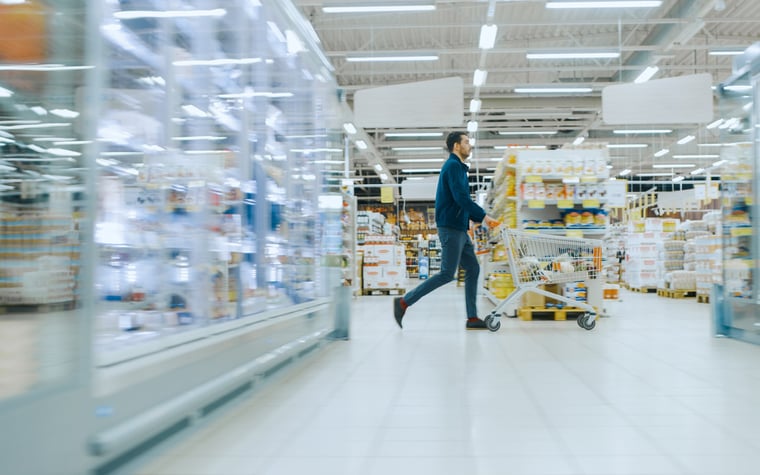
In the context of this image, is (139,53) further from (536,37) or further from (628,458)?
(536,37)

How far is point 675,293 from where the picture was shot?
13.0 metres

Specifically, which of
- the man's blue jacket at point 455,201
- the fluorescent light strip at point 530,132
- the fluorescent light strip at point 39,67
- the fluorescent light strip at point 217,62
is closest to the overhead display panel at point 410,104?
the man's blue jacket at point 455,201

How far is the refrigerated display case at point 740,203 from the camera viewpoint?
546 centimetres

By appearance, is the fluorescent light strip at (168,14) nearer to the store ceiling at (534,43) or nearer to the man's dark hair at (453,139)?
the man's dark hair at (453,139)

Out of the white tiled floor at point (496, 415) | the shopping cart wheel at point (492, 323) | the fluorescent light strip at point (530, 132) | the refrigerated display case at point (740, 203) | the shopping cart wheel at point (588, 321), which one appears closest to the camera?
the white tiled floor at point (496, 415)

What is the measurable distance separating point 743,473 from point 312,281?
3.54 metres

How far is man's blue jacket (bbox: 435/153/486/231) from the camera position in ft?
20.1

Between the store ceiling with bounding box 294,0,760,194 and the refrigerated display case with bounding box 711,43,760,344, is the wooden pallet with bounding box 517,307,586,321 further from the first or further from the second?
the store ceiling with bounding box 294,0,760,194

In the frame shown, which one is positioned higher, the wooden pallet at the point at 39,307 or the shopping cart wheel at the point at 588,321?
the wooden pallet at the point at 39,307

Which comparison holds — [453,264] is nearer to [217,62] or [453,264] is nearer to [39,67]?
[217,62]

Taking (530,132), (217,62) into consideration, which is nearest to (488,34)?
(217,62)

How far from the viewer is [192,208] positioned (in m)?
3.04

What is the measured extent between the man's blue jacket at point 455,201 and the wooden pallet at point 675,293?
829 cm

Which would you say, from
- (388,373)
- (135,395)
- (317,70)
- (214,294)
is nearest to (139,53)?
(214,294)
